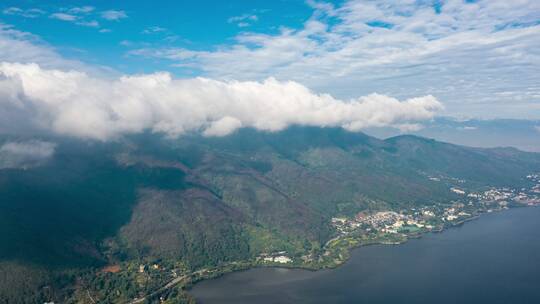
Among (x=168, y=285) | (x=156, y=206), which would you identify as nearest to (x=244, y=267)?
(x=168, y=285)

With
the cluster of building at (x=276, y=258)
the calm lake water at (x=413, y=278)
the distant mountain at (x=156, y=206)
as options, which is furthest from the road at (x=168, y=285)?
the cluster of building at (x=276, y=258)

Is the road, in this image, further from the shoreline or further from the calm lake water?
the calm lake water

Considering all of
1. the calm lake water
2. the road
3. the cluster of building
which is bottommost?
the calm lake water

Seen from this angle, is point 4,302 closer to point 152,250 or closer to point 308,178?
point 152,250

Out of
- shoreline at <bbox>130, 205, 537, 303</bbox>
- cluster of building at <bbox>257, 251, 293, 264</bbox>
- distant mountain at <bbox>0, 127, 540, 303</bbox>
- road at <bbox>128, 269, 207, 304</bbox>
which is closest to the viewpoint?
road at <bbox>128, 269, 207, 304</bbox>

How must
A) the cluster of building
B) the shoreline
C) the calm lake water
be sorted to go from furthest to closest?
the cluster of building → the shoreline → the calm lake water

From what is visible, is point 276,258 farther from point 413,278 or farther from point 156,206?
point 156,206

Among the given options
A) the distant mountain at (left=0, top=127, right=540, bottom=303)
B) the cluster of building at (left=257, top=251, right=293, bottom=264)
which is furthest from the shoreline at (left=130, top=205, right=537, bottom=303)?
the distant mountain at (left=0, top=127, right=540, bottom=303)
